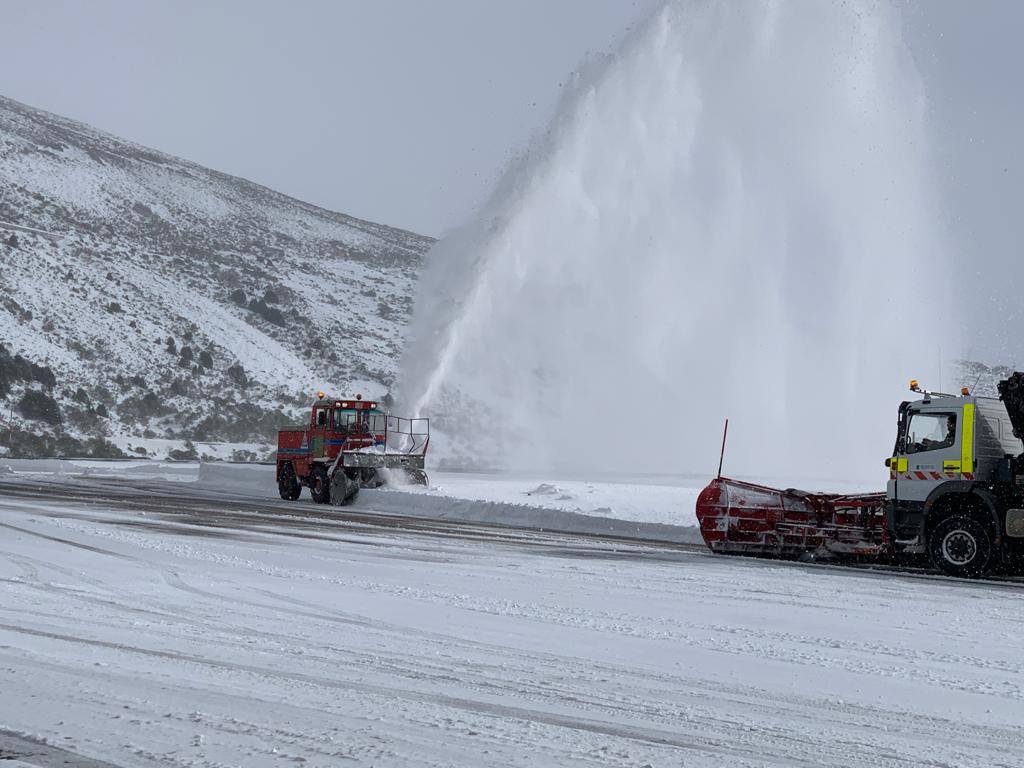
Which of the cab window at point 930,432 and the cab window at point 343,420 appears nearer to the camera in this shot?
the cab window at point 930,432

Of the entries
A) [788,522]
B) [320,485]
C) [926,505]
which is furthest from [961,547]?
[320,485]

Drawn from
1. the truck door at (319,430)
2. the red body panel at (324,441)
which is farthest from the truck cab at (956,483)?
the truck door at (319,430)

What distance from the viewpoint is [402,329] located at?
8944cm

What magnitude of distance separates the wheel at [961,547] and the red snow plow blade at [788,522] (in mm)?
1125

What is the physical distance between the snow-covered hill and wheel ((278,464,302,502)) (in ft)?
90.1

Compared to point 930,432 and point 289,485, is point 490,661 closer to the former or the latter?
point 930,432

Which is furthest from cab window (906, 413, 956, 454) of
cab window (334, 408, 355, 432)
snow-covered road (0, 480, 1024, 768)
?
cab window (334, 408, 355, 432)

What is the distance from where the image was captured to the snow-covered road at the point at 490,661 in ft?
17.1

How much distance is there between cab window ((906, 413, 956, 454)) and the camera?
47.8 feet

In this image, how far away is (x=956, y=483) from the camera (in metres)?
14.1

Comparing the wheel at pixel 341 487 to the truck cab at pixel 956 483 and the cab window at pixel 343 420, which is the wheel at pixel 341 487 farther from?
the truck cab at pixel 956 483

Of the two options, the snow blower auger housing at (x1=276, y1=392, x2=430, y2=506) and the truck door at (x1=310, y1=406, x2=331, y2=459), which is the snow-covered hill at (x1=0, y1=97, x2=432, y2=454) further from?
the truck door at (x1=310, y1=406, x2=331, y2=459)

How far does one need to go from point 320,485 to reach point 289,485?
7.27ft

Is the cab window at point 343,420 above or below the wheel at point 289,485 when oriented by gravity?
above
